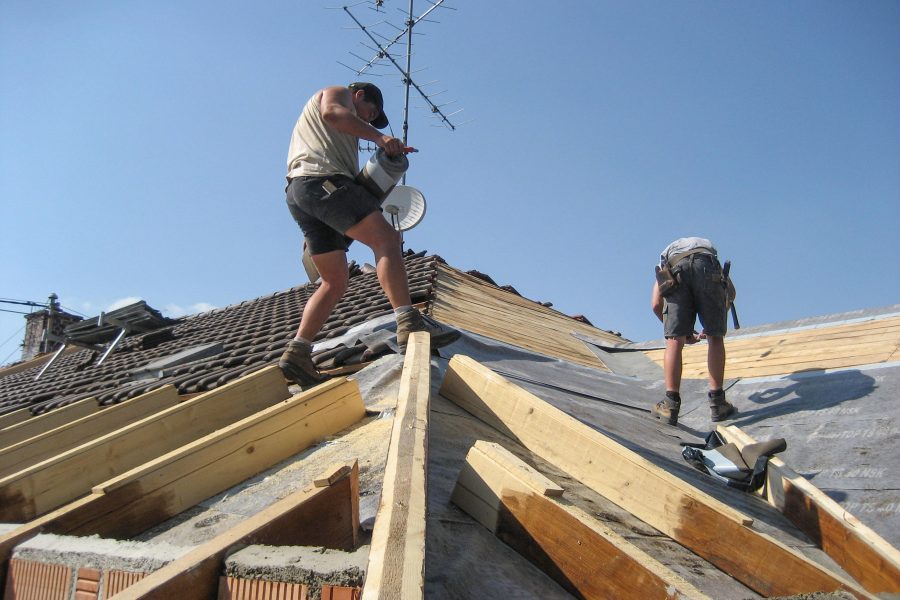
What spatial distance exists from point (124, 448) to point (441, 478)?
120 cm

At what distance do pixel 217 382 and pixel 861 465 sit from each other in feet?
10.6

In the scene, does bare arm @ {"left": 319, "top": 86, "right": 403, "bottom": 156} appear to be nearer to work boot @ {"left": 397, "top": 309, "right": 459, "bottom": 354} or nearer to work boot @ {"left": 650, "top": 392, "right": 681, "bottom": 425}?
work boot @ {"left": 397, "top": 309, "right": 459, "bottom": 354}

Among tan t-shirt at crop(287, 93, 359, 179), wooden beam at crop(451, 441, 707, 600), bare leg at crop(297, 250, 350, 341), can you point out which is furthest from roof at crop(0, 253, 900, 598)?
tan t-shirt at crop(287, 93, 359, 179)

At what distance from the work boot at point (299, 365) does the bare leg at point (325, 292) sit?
0.13m

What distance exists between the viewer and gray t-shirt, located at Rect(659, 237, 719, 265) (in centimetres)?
421

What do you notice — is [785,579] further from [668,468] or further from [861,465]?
[861,465]

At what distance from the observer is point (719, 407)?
3.89 metres

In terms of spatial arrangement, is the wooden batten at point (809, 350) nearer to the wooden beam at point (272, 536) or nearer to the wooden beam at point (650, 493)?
the wooden beam at point (650, 493)

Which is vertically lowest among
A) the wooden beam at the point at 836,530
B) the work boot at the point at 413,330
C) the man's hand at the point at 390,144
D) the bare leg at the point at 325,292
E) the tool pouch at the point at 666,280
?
the wooden beam at the point at 836,530

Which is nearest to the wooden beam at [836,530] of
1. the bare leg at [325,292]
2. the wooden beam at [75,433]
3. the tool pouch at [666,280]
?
the tool pouch at [666,280]

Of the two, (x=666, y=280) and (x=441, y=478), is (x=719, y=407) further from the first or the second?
(x=441, y=478)

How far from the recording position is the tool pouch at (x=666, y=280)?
4.18 metres

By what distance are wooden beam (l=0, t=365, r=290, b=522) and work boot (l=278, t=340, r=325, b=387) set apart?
20cm

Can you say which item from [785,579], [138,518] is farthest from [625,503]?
[138,518]
